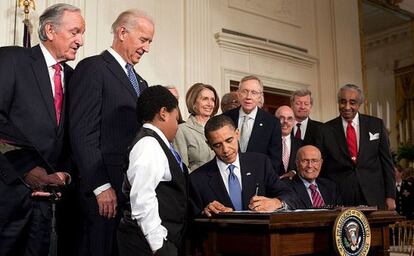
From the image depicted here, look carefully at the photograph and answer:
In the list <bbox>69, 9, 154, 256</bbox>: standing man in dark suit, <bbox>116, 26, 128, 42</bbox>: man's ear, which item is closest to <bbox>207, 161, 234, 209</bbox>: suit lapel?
<bbox>69, 9, 154, 256</bbox>: standing man in dark suit

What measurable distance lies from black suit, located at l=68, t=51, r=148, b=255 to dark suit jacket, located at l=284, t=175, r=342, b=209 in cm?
144

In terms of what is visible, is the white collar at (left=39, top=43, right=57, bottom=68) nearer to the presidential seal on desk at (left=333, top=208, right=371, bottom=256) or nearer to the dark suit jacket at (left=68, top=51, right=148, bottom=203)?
the dark suit jacket at (left=68, top=51, right=148, bottom=203)

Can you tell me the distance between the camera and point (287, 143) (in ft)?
13.4

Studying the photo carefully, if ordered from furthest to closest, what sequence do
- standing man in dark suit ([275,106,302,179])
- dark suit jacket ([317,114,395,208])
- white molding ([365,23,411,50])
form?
white molding ([365,23,411,50])
standing man in dark suit ([275,106,302,179])
dark suit jacket ([317,114,395,208])

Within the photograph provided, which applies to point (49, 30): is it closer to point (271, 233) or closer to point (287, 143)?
point (271, 233)

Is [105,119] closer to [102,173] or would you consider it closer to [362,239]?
[102,173]

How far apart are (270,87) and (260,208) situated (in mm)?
5186

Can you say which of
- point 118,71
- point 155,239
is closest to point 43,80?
point 118,71

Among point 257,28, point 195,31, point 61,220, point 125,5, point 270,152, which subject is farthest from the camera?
point 257,28

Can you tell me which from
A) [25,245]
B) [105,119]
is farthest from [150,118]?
[25,245]

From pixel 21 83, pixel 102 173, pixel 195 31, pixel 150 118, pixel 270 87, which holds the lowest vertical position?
pixel 102 173

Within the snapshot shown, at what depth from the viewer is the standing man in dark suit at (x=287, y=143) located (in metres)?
3.97

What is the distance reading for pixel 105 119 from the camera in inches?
96.5

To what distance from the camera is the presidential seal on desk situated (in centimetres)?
206
